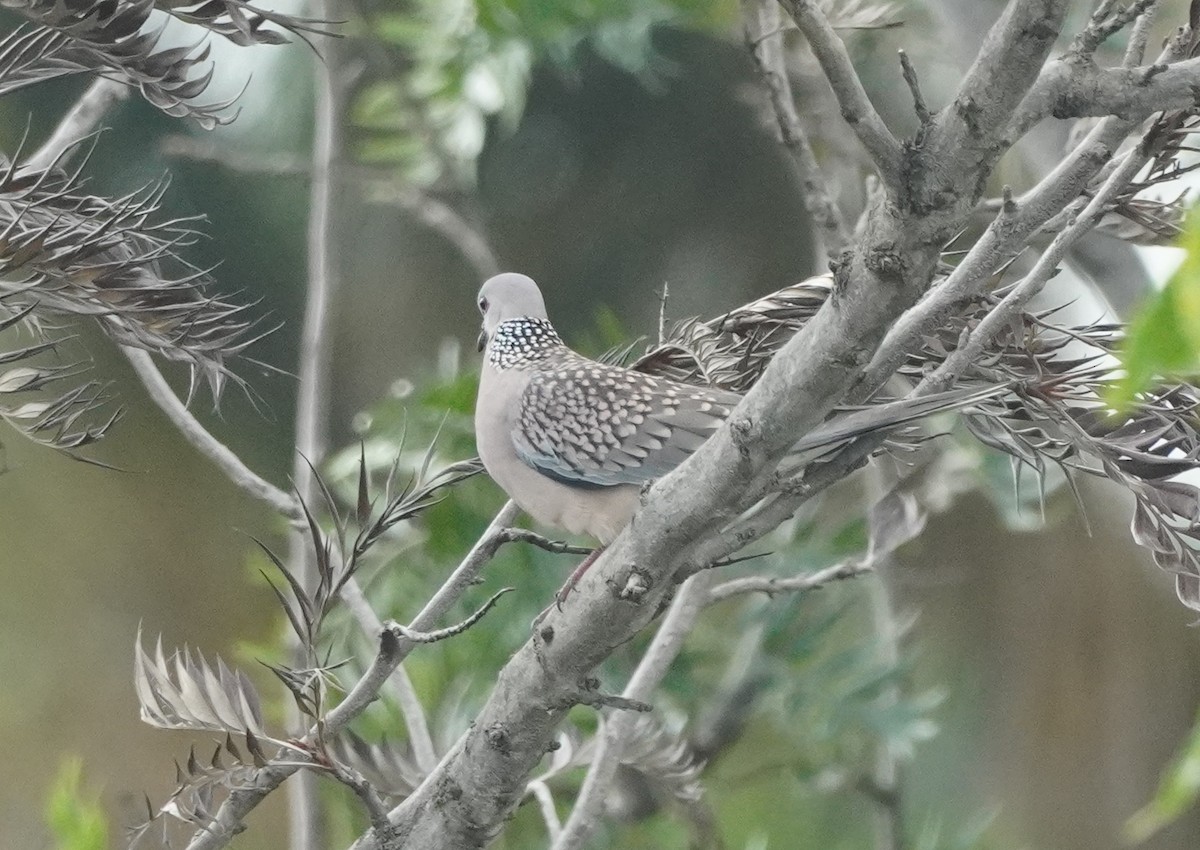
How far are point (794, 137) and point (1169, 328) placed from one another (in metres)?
1.08

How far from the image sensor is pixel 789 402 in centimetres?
55

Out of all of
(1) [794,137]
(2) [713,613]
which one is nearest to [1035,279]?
(1) [794,137]

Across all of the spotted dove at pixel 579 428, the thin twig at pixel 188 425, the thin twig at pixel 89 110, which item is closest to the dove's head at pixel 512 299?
the spotted dove at pixel 579 428

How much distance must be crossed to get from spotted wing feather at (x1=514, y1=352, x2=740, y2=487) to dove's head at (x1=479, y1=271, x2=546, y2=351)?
0.28 ft

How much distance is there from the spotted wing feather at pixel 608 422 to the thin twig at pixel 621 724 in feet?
0.61

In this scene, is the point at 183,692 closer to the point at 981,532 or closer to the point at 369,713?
the point at 369,713

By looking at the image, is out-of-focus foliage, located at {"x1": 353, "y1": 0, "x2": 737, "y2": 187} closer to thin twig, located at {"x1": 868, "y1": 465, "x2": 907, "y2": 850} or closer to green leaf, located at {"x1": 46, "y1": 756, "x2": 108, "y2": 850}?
thin twig, located at {"x1": 868, "y1": 465, "x2": 907, "y2": 850}

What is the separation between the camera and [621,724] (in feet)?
3.57

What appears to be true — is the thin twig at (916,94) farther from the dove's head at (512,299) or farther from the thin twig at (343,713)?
the dove's head at (512,299)

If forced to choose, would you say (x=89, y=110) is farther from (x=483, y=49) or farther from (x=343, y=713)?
(x=483, y=49)

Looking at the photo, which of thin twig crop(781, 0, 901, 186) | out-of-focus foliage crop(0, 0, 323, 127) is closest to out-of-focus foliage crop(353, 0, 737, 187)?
out-of-focus foliage crop(0, 0, 323, 127)

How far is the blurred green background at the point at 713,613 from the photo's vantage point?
186 cm

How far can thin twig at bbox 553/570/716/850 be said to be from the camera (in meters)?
1.05

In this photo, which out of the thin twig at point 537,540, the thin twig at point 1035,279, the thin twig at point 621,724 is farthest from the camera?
the thin twig at point 621,724
